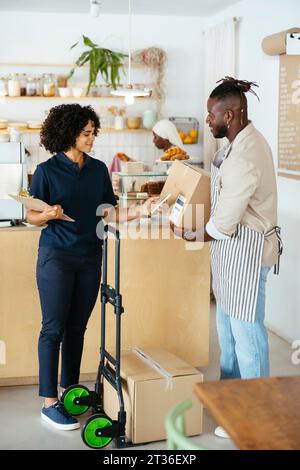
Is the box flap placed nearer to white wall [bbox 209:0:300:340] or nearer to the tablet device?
the tablet device

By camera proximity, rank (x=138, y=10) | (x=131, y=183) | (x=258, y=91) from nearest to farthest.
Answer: (x=131, y=183) → (x=258, y=91) → (x=138, y=10)

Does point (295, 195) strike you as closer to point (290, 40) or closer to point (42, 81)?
point (290, 40)

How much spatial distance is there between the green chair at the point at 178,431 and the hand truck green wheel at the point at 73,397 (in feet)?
6.13

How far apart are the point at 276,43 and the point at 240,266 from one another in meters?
2.15

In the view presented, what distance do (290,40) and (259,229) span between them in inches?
50.0

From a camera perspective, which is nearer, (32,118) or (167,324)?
(167,324)

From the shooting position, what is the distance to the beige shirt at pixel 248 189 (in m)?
2.83

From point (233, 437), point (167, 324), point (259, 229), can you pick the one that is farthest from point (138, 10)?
point (233, 437)

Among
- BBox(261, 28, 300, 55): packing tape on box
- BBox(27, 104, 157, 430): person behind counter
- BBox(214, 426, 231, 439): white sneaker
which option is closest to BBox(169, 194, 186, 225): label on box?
BBox(27, 104, 157, 430): person behind counter

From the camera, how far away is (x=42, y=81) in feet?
21.5

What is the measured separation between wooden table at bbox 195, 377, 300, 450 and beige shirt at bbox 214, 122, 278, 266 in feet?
3.70

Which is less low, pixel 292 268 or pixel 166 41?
pixel 166 41

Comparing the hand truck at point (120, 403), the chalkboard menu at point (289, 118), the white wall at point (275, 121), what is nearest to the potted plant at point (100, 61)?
the white wall at point (275, 121)

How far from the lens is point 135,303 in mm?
3803
